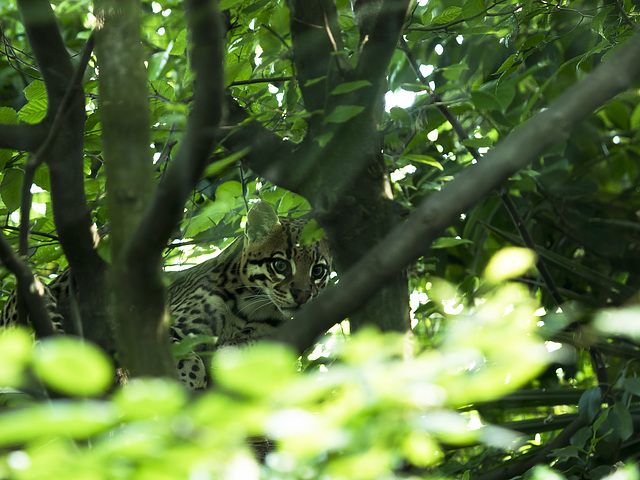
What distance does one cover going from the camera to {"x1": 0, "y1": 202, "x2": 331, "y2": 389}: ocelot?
3.00 meters

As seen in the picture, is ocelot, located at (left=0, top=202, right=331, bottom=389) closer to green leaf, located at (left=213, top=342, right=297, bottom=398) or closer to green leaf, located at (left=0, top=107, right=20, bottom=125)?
green leaf, located at (left=0, top=107, right=20, bottom=125)

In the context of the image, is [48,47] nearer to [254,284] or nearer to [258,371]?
[258,371]

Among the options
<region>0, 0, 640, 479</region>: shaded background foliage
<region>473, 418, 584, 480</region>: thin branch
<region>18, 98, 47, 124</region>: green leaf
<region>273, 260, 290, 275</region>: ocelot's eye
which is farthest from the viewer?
<region>273, 260, 290, 275</region>: ocelot's eye

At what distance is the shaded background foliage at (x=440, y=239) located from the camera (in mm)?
558

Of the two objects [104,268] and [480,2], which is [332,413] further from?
[480,2]

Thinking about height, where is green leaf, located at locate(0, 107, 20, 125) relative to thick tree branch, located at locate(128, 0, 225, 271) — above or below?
above

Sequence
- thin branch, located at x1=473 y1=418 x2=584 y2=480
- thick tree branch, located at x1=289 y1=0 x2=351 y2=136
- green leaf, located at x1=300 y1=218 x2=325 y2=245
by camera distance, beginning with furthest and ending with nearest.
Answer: thin branch, located at x1=473 y1=418 x2=584 y2=480, green leaf, located at x1=300 y1=218 x2=325 y2=245, thick tree branch, located at x1=289 y1=0 x2=351 y2=136

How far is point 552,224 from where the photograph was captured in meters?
3.64

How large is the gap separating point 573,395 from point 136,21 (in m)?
2.38

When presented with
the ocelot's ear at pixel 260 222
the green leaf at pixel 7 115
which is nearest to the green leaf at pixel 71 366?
the green leaf at pixel 7 115

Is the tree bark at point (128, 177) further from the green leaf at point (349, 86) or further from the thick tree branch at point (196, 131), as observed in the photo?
the green leaf at point (349, 86)

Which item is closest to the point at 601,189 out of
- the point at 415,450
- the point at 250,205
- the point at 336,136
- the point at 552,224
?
the point at 552,224

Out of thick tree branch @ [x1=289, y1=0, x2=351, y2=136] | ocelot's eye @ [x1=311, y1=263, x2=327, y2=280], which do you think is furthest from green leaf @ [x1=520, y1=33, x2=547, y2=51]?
ocelot's eye @ [x1=311, y1=263, x2=327, y2=280]

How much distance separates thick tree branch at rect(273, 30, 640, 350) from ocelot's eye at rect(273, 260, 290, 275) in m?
2.37
